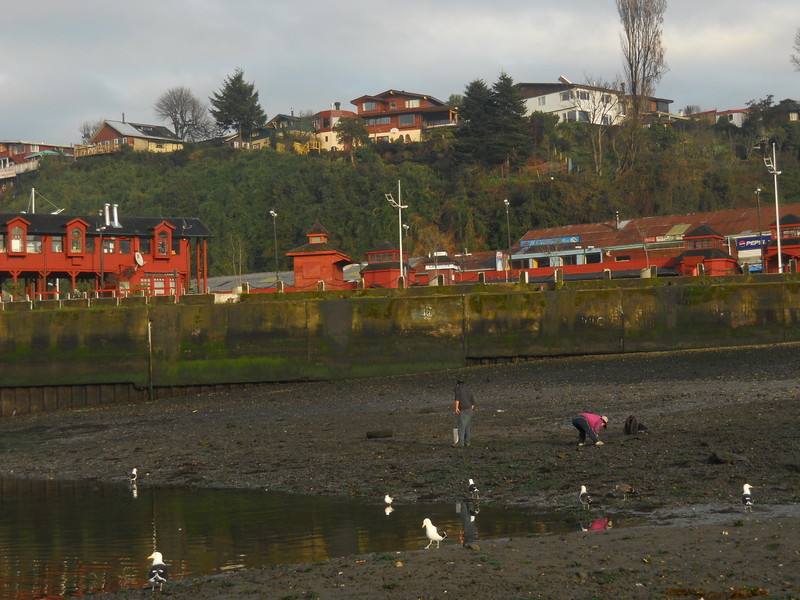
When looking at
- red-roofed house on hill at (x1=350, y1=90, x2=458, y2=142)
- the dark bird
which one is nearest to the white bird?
the dark bird

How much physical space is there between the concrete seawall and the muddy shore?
1.48 metres

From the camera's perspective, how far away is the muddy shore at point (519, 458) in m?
11.1

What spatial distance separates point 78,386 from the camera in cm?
4431

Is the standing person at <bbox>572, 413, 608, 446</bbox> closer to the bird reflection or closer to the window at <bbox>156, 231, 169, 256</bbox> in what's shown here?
the bird reflection

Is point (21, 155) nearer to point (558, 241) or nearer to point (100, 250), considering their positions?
→ point (100, 250)

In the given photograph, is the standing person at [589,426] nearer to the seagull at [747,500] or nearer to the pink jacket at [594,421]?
the pink jacket at [594,421]

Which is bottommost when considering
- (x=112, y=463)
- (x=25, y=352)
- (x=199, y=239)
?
(x=112, y=463)

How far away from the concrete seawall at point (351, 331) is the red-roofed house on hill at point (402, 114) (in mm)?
88051

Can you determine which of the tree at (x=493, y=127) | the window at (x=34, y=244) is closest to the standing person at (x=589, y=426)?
the window at (x=34, y=244)

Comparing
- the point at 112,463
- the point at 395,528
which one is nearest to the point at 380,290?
the point at 112,463

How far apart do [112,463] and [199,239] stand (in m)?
48.9

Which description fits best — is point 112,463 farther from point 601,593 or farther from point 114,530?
point 601,593

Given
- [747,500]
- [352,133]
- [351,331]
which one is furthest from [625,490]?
[352,133]

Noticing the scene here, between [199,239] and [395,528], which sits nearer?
[395,528]
